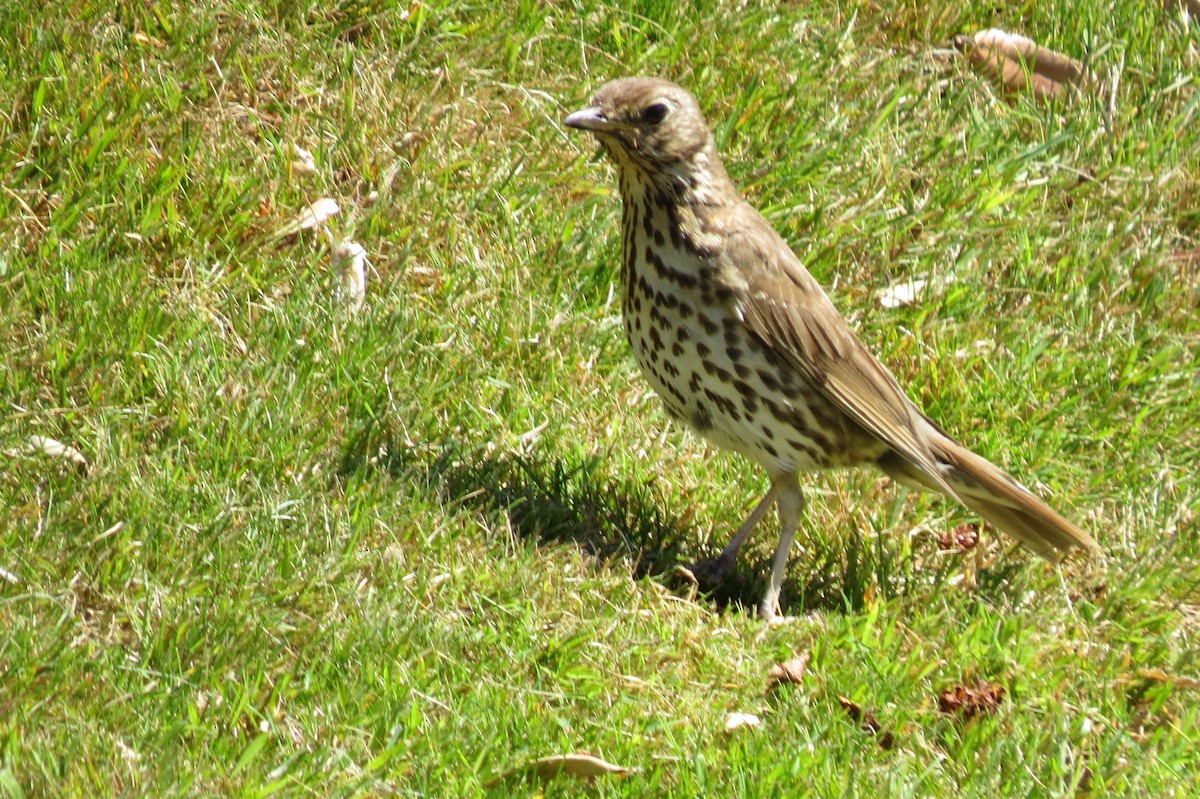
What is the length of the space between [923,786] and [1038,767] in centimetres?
37

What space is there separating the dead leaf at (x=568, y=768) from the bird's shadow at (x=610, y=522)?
3.46 feet

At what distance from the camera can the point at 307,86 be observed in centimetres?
676

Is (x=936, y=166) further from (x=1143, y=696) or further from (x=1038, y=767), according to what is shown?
(x=1038, y=767)

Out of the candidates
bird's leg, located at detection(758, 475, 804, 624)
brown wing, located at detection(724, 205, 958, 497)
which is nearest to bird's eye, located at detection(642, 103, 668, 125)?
brown wing, located at detection(724, 205, 958, 497)

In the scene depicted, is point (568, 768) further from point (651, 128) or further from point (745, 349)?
point (651, 128)

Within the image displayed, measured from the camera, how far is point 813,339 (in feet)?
19.6

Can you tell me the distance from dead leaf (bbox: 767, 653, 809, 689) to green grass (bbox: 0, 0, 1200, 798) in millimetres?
79

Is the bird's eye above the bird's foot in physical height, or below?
above

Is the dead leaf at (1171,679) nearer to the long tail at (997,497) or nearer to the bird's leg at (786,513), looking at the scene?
the long tail at (997,497)

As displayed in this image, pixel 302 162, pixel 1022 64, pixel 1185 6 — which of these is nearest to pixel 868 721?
pixel 302 162

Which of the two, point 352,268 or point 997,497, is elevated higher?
point 997,497

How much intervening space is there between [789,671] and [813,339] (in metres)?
1.24

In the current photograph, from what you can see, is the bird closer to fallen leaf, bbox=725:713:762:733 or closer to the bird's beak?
the bird's beak

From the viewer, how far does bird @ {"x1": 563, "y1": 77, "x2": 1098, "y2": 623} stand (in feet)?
18.8
